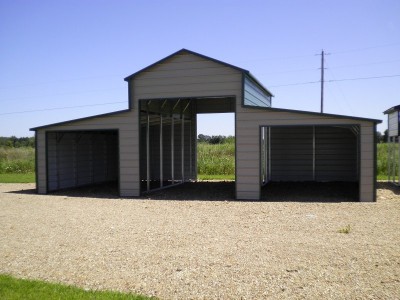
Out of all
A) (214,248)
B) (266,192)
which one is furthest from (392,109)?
(214,248)

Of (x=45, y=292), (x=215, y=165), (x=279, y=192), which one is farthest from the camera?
(x=215, y=165)

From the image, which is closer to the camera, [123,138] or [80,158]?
[123,138]

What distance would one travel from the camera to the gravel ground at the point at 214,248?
514cm

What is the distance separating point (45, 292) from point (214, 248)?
2839 millimetres

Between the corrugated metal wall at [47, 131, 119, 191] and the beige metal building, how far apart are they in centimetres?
4

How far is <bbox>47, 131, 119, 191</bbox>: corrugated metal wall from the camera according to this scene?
1609 centimetres

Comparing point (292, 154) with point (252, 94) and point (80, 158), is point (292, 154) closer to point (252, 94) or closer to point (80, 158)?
point (252, 94)

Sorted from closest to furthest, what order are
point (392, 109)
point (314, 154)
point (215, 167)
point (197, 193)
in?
1. point (197, 193)
2. point (392, 109)
3. point (314, 154)
4. point (215, 167)

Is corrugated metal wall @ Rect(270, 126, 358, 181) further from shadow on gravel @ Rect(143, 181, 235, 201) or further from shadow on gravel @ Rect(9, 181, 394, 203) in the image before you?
shadow on gravel @ Rect(143, 181, 235, 201)

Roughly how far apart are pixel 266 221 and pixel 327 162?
9896 millimetres

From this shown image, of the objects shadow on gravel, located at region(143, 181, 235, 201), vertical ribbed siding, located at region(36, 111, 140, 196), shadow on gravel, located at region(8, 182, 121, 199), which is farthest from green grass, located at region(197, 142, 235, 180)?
vertical ribbed siding, located at region(36, 111, 140, 196)

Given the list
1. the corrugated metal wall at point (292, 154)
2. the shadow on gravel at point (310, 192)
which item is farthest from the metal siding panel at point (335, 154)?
the shadow on gravel at point (310, 192)

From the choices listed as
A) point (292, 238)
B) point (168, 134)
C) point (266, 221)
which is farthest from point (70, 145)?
point (292, 238)

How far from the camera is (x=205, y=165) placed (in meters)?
23.7
